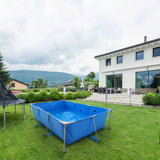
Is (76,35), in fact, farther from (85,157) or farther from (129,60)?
(85,157)

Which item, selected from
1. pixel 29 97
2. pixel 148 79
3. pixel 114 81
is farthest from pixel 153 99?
pixel 29 97

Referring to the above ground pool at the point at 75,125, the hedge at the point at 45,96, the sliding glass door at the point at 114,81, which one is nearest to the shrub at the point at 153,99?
the above ground pool at the point at 75,125

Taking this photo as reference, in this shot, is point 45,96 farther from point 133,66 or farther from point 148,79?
point 148,79

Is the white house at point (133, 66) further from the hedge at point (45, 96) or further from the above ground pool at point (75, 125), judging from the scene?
the above ground pool at point (75, 125)

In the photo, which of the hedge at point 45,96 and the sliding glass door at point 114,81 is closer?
the hedge at point 45,96

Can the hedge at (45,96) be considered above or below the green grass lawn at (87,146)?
above

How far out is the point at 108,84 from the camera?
16.2m

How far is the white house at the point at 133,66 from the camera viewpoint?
Result: 455 inches

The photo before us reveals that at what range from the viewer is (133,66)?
13195 millimetres

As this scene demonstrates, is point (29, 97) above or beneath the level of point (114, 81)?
beneath

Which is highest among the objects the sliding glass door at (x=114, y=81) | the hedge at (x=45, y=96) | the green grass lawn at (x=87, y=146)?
the sliding glass door at (x=114, y=81)

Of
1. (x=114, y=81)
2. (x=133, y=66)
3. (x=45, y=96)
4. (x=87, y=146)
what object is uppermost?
(x=133, y=66)

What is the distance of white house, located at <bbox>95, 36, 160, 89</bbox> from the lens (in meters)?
11.6

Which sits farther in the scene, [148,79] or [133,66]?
[133,66]
